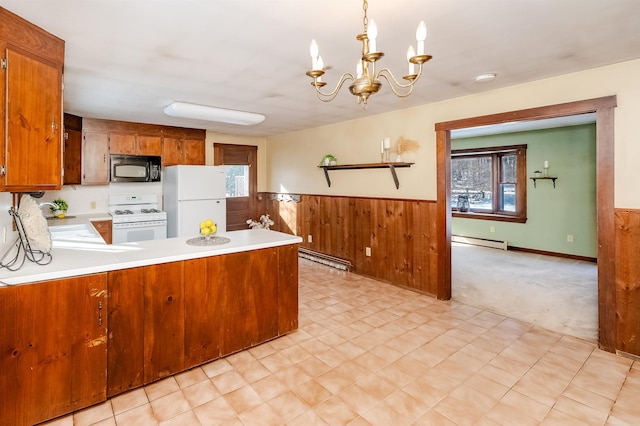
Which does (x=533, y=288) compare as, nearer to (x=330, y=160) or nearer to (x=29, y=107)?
(x=330, y=160)

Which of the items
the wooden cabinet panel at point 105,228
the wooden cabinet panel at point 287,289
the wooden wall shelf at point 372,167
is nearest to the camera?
the wooden cabinet panel at point 287,289

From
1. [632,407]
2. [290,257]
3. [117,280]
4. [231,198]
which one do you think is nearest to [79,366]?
[117,280]

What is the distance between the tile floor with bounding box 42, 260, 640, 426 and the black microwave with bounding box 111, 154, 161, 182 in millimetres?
3694

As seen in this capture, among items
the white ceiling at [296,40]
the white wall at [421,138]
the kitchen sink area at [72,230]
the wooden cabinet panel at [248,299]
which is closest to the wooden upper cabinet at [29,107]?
the white ceiling at [296,40]

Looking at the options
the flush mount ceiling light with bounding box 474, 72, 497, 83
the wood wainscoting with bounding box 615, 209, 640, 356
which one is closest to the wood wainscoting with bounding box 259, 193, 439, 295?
the flush mount ceiling light with bounding box 474, 72, 497, 83

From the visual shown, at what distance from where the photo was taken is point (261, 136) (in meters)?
6.68

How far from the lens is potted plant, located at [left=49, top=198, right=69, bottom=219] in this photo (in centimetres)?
457

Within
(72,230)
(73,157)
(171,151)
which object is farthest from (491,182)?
(73,157)

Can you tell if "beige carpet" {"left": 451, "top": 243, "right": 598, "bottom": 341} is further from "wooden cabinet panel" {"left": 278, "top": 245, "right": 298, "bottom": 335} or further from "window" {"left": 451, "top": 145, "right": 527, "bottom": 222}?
"wooden cabinet panel" {"left": 278, "top": 245, "right": 298, "bottom": 335}

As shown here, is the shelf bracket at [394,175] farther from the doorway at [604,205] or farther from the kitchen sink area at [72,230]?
the kitchen sink area at [72,230]

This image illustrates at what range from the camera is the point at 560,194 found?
19.0ft

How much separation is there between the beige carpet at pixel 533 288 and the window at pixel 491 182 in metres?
0.98

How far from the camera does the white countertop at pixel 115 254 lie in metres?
1.82

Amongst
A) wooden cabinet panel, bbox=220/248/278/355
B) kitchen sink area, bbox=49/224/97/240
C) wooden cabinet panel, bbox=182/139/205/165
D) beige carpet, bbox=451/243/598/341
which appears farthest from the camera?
wooden cabinet panel, bbox=182/139/205/165
